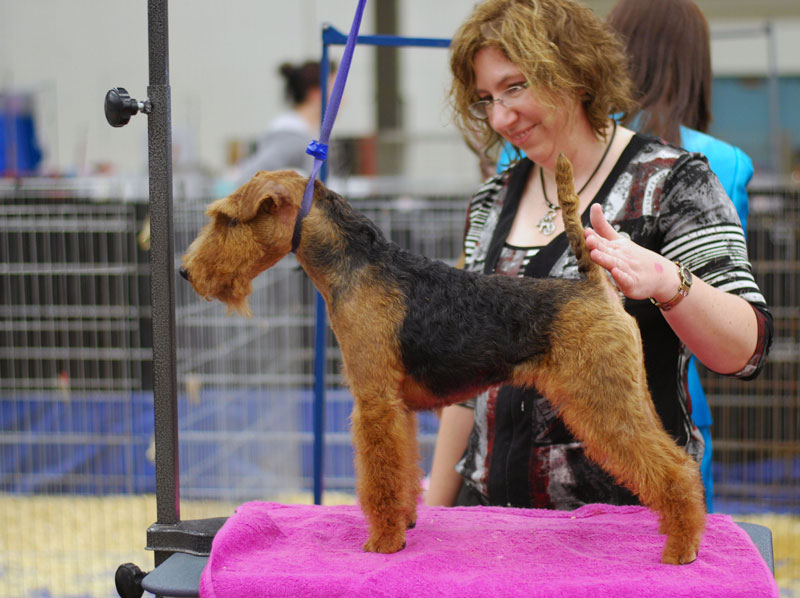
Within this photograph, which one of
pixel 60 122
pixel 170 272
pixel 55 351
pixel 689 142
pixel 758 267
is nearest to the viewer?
pixel 170 272

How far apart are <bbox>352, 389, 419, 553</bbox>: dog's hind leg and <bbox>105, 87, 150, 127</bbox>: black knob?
0.52 meters

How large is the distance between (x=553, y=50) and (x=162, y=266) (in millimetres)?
751

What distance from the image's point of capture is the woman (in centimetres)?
126

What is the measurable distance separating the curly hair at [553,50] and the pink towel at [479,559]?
72 centimetres

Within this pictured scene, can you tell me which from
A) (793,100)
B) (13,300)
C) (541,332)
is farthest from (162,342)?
(793,100)

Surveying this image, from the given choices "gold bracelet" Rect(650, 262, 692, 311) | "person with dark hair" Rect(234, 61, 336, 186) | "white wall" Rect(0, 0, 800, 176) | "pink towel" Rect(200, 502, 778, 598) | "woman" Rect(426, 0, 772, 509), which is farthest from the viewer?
"white wall" Rect(0, 0, 800, 176)

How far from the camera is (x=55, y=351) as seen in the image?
3.63 metres

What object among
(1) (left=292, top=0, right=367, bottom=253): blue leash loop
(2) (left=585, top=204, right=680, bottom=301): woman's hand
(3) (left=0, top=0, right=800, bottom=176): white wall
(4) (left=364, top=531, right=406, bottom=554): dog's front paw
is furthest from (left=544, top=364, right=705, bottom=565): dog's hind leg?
(3) (left=0, top=0, right=800, bottom=176): white wall

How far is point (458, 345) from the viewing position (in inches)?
40.8

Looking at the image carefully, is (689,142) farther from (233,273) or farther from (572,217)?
(233,273)

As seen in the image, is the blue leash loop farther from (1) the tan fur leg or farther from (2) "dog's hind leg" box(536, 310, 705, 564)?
(2) "dog's hind leg" box(536, 310, 705, 564)

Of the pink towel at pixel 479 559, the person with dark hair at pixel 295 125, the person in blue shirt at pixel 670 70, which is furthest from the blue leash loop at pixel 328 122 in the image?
the person with dark hair at pixel 295 125

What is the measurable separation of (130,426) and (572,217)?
3046 mm

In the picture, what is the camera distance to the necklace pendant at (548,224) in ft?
4.79
